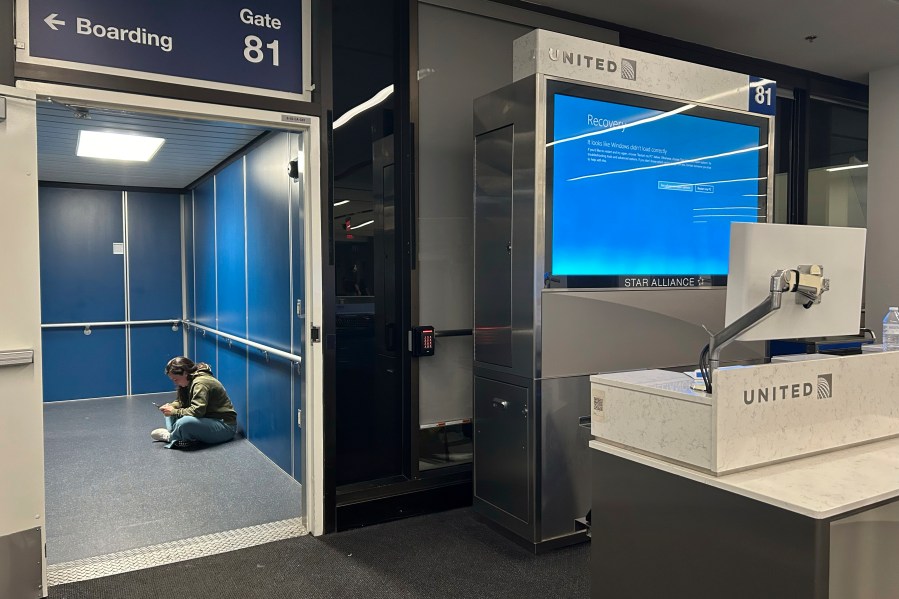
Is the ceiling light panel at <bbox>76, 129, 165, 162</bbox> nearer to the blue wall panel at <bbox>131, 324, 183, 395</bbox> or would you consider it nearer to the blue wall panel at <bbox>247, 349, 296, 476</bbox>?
the blue wall panel at <bbox>247, 349, 296, 476</bbox>

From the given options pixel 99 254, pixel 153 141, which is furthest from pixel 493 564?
pixel 99 254

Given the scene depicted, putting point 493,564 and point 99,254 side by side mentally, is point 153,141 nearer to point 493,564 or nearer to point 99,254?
point 99,254

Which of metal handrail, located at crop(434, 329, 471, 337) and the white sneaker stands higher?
metal handrail, located at crop(434, 329, 471, 337)

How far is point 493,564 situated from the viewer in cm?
306

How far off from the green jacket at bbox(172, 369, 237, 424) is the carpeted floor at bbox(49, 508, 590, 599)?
222 centimetres

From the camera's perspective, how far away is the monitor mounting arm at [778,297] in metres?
1.90

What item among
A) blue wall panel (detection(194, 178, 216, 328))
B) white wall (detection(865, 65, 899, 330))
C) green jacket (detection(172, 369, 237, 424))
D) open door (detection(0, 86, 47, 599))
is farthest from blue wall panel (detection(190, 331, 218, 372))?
white wall (detection(865, 65, 899, 330))

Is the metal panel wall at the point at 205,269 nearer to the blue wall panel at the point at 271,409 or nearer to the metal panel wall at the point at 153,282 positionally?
the metal panel wall at the point at 153,282

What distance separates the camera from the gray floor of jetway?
11.3 feet

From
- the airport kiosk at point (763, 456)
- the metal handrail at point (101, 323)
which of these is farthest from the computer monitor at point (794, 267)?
the metal handrail at point (101, 323)

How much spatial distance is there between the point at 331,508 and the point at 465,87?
253cm

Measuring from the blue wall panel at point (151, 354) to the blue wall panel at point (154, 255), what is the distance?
0.61ft

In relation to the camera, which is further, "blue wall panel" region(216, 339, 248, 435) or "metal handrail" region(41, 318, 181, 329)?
"metal handrail" region(41, 318, 181, 329)

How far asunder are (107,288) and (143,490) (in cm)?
421
